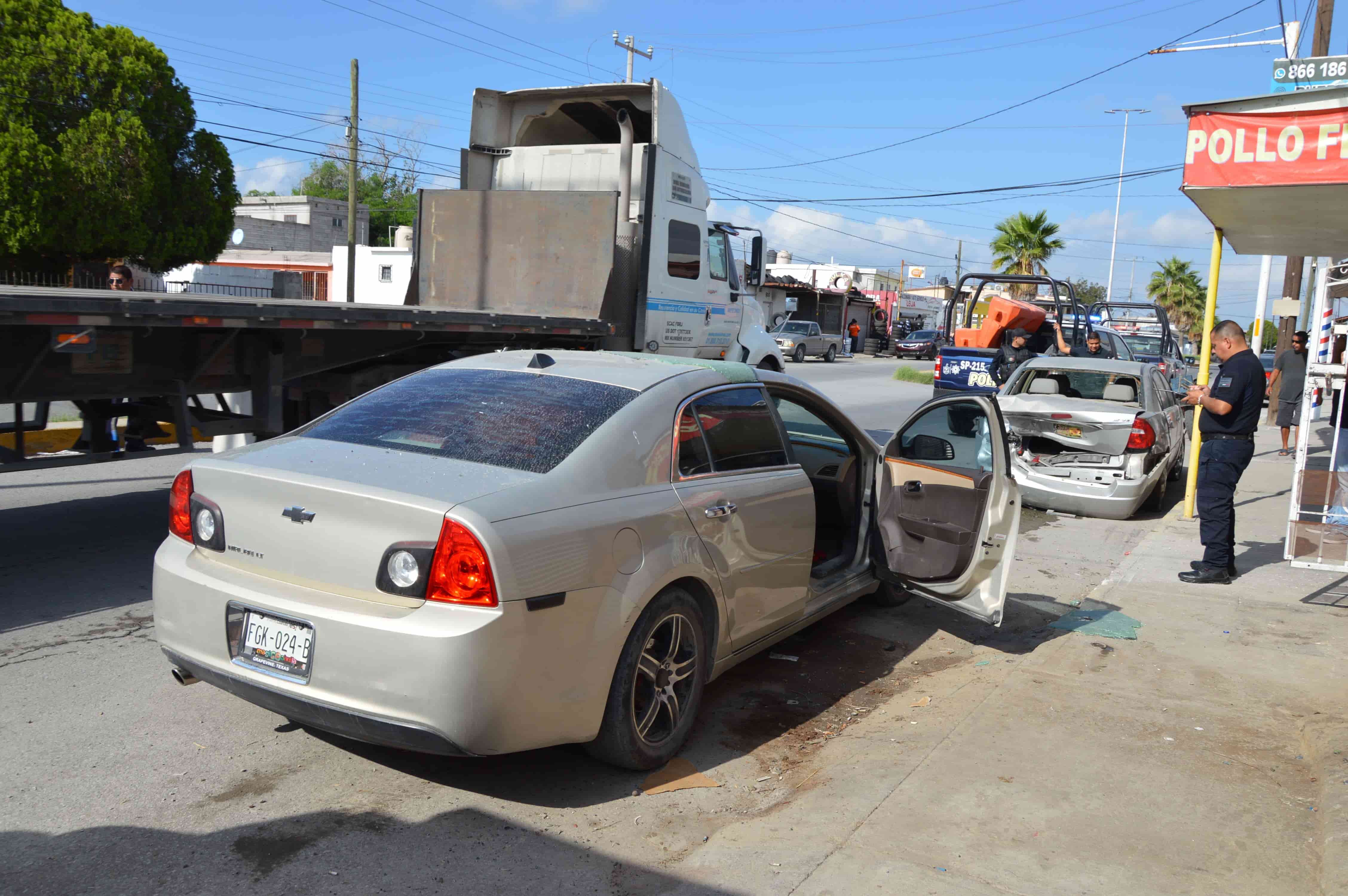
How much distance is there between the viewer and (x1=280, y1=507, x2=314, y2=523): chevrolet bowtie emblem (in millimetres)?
3457

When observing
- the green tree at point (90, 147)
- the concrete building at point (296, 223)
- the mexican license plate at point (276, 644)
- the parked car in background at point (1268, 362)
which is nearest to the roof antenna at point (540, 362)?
the mexican license plate at point (276, 644)

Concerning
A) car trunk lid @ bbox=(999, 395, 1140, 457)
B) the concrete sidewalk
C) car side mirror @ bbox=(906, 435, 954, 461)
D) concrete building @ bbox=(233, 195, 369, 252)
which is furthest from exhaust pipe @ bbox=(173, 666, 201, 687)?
concrete building @ bbox=(233, 195, 369, 252)

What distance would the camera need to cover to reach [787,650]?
18.6 ft

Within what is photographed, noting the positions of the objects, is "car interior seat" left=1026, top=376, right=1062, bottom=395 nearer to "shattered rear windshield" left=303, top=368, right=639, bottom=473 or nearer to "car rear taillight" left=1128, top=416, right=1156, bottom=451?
"car rear taillight" left=1128, top=416, right=1156, bottom=451

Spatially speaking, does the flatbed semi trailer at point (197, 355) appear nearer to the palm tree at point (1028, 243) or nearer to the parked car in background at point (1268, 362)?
the parked car in background at point (1268, 362)

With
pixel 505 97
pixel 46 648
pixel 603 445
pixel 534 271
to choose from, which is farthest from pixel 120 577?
pixel 505 97

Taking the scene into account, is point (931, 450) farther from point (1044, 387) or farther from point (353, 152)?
point (353, 152)

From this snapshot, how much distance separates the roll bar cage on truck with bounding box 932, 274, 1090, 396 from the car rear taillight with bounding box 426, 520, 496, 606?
1267 cm

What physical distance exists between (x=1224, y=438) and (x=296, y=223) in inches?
2066

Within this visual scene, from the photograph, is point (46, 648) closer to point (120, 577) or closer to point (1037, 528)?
point (120, 577)

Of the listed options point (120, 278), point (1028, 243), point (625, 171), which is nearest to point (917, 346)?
point (1028, 243)

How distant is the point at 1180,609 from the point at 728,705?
3.47 metres

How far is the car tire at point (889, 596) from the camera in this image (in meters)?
6.41

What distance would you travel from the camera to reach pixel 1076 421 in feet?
32.1
